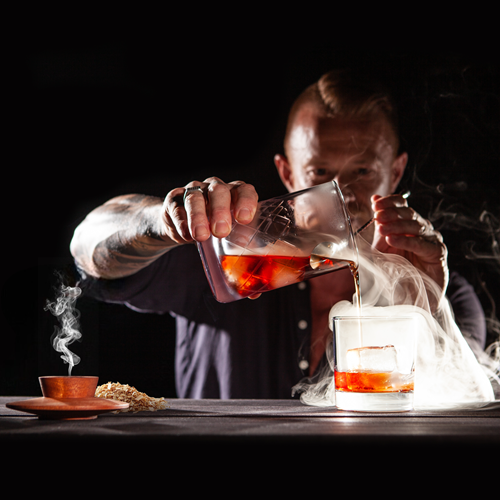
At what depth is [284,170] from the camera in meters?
3.13

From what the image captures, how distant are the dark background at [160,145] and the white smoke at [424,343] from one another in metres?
0.90

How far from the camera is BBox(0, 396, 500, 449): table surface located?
0.79 m

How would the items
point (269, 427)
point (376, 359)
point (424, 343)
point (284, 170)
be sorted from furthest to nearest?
point (284, 170) → point (424, 343) → point (376, 359) → point (269, 427)

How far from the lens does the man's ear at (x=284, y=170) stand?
310cm

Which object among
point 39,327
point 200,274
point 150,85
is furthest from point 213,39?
point 39,327

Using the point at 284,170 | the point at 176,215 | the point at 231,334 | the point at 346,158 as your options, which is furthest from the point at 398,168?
the point at 176,215

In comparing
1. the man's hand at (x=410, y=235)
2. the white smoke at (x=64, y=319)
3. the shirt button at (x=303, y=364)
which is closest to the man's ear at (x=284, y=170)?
the man's hand at (x=410, y=235)

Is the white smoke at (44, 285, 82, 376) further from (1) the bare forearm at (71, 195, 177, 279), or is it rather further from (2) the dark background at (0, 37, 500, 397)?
(1) the bare forearm at (71, 195, 177, 279)

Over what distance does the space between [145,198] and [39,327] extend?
4.93 feet

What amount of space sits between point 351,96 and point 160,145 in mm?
1228

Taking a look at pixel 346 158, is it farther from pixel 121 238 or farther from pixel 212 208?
pixel 212 208

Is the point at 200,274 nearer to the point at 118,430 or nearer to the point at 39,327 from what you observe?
the point at 39,327

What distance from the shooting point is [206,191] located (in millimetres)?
1318

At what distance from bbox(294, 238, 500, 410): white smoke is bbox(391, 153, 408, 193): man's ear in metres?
0.63
